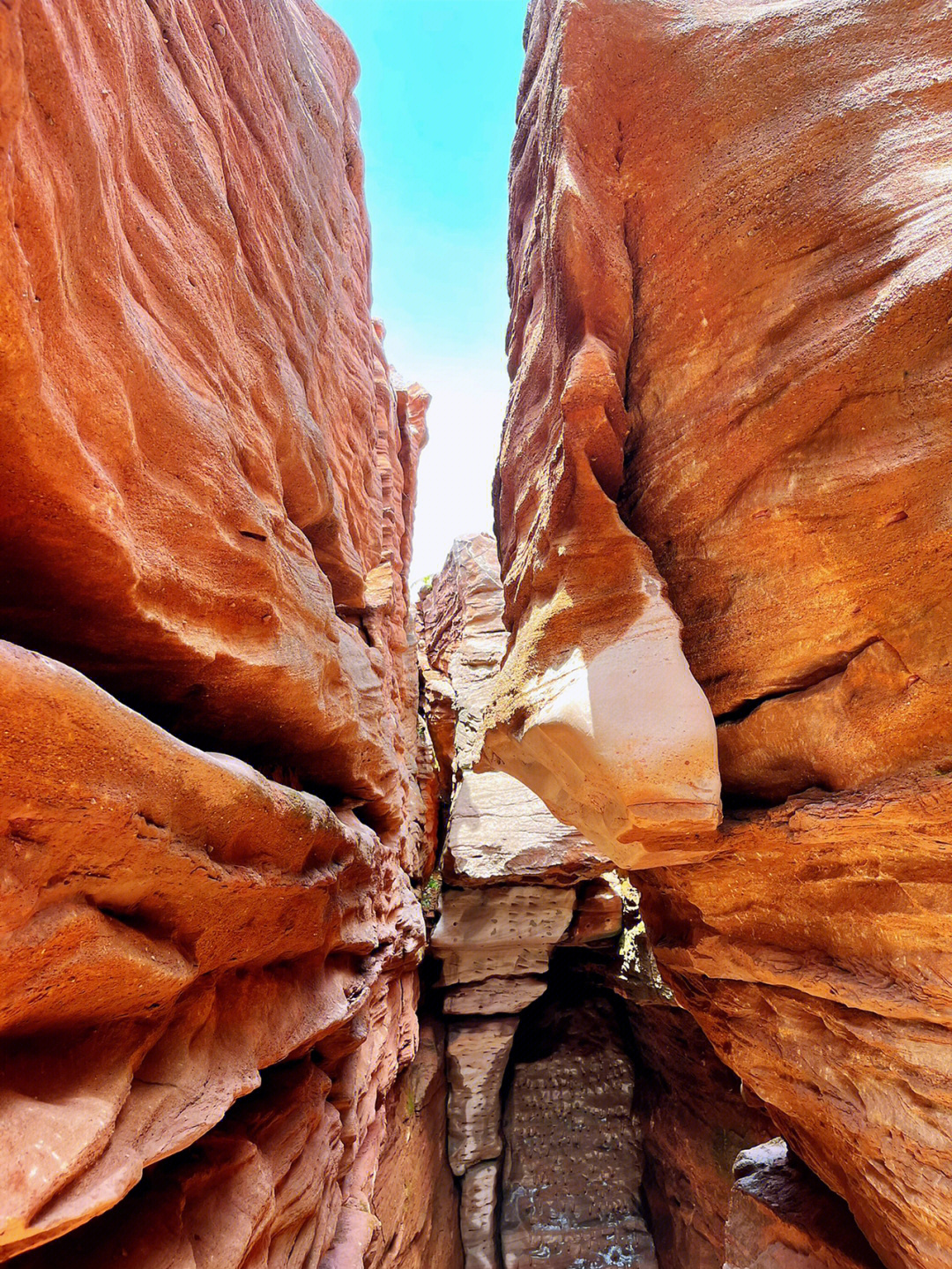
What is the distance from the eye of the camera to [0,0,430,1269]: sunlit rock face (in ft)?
5.23

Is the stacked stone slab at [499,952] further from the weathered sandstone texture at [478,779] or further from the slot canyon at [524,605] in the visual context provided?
the slot canyon at [524,605]

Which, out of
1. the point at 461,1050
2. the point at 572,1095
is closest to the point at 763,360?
the point at 461,1050

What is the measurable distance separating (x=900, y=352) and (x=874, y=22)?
2164 mm

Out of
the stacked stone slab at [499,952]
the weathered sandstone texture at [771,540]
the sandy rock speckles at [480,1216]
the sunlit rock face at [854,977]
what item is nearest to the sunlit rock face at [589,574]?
the weathered sandstone texture at [771,540]

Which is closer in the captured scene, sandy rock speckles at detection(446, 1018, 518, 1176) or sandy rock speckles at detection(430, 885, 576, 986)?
sandy rock speckles at detection(446, 1018, 518, 1176)

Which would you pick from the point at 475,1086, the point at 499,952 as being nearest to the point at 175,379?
the point at 499,952

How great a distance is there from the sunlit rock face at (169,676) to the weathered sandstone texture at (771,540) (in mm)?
1622

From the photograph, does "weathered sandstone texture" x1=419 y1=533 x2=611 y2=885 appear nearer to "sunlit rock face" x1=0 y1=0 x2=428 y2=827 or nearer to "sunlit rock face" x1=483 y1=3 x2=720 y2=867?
"sunlit rock face" x1=483 y1=3 x2=720 y2=867

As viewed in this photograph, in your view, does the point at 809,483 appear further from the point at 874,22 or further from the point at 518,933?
the point at 518,933

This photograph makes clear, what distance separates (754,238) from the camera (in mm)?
3340

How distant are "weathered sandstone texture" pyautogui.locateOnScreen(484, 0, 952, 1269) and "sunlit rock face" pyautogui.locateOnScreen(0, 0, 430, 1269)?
1622mm

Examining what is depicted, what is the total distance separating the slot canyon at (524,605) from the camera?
1772 mm

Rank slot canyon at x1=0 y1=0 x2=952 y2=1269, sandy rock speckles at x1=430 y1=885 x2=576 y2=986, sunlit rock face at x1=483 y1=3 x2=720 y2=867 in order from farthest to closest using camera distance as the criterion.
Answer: sandy rock speckles at x1=430 y1=885 x2=576 y2=986, sunlit rock face at x1=483 y1=3 x2=720 y2=867, slot canyon at x1=0 y1=0 x2=952 y2=1269

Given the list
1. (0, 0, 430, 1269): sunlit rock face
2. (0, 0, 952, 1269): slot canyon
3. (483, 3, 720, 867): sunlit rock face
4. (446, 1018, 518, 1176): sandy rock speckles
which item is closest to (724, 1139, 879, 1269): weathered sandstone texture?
(0, 0, 952, 1269): slot canyon
